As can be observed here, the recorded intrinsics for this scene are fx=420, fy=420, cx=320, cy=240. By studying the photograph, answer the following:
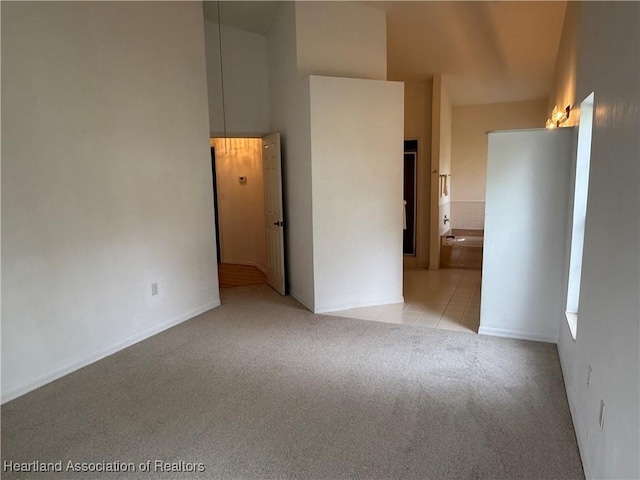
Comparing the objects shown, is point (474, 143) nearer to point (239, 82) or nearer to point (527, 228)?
point (239, 82)

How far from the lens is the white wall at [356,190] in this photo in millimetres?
4254

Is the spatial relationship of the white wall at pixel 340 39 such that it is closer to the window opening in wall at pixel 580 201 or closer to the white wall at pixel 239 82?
the white wall at pixel 239 82

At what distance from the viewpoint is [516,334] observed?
12.1 ft

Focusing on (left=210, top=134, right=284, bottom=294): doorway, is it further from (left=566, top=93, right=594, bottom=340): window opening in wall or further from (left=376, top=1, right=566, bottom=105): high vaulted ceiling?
(left=566, top=93, right=594, bottom=340): window opening in wall

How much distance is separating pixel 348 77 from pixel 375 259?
1.98 meters

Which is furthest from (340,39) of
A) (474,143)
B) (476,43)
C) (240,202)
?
(474,143)

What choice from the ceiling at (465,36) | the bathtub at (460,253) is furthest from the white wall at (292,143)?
the bathtub at (460,253)

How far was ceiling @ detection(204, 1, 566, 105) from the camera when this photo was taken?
168 inches

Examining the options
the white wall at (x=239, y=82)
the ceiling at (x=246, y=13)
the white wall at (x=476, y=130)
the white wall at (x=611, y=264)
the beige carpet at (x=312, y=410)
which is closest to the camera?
the white wall at (x=611, y=264)

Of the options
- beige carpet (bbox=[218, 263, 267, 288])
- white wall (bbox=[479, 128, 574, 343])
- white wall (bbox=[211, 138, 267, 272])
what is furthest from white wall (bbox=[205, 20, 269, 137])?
white wall (bbox=[479, 128, 574, 343])

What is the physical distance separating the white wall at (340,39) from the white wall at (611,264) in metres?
2.38

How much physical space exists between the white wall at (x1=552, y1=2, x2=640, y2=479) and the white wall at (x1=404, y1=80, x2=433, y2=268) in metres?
4.04

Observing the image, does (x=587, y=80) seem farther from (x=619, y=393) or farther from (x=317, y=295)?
(x=317, y=295)

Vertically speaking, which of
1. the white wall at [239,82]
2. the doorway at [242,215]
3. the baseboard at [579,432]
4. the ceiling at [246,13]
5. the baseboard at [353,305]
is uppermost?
the ceiling at [246,13]
